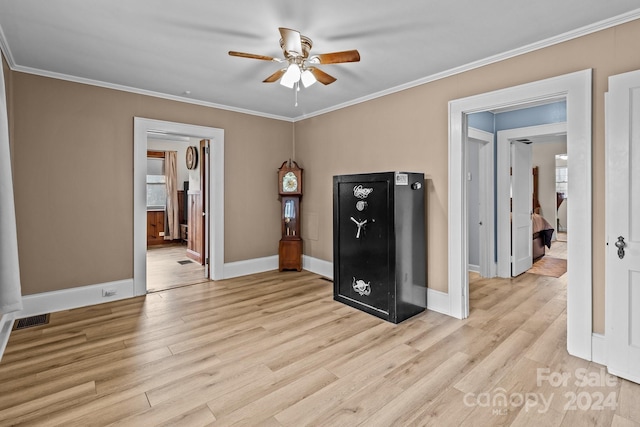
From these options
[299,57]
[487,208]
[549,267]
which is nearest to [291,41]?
[299,57]

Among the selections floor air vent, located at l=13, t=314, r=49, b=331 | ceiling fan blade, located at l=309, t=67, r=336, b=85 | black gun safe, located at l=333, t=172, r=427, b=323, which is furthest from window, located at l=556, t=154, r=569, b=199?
floor air vent, located at l=13, t=314, r=49, b=331

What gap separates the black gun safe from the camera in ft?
10.5

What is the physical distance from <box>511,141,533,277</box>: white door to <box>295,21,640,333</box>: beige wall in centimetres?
208

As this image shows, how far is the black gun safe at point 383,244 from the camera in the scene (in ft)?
10.5

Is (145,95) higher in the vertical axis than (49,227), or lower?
higher

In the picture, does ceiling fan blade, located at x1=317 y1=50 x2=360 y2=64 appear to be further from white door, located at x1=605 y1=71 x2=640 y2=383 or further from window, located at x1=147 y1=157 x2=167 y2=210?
window, located at x1=147 y1=157 x2=167 y2=210

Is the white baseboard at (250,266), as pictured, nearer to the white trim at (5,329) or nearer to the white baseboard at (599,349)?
the white trim at (5,329)

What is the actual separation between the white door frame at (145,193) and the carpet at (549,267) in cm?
489

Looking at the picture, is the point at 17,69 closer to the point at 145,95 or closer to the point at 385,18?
the point at 145,95

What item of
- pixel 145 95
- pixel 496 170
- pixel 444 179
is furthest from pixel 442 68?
pixel 145 95

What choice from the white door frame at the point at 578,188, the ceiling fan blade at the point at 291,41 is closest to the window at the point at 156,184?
the ceiling fan blade at the point at 291,41

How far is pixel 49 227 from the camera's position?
3426mm

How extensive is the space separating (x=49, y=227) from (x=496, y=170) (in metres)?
5.74

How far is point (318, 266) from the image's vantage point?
505cm
